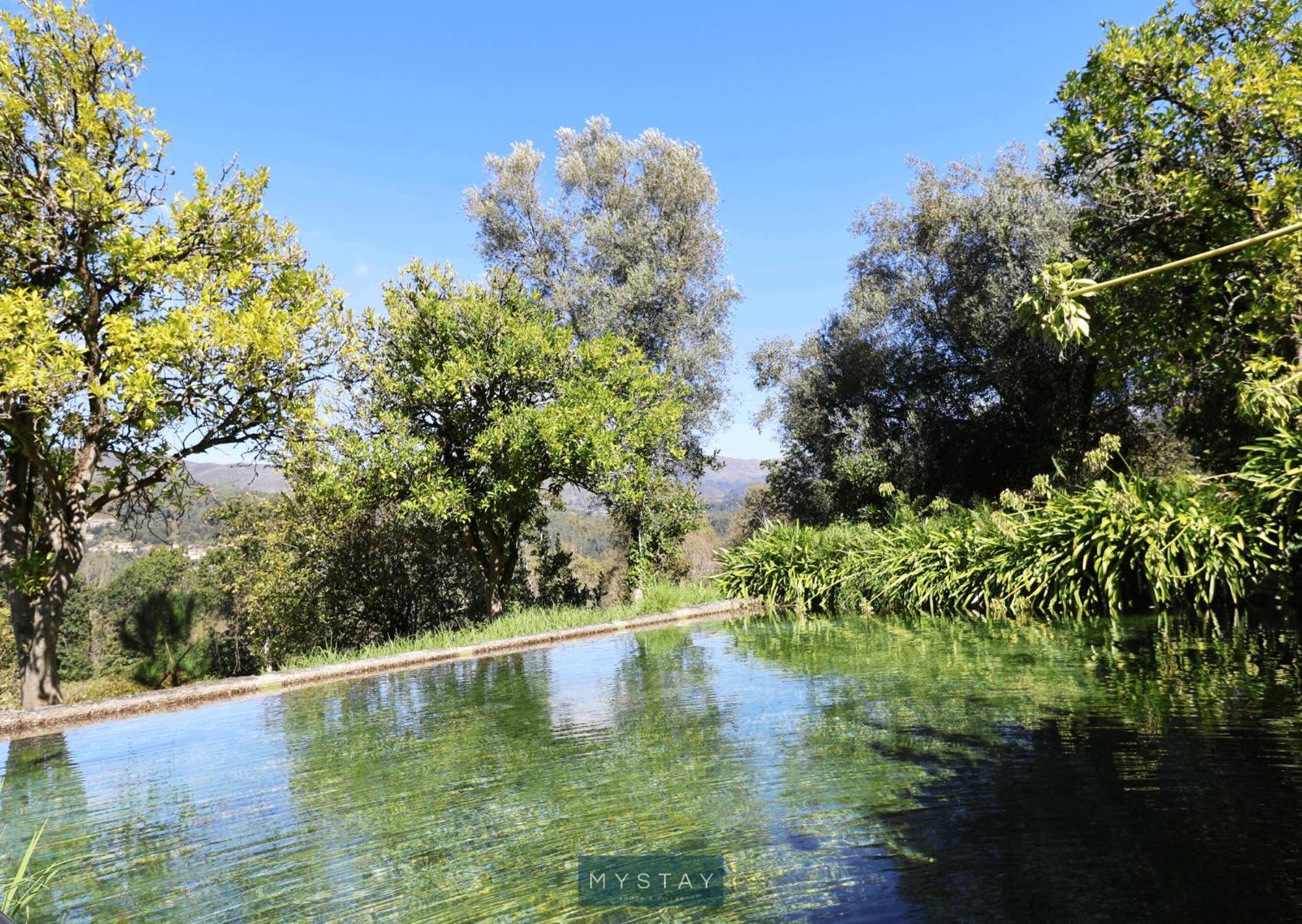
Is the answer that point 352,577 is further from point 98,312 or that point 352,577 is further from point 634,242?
point 634,242

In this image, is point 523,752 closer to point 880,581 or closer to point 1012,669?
point 1012,669

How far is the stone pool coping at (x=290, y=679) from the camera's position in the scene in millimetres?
8406

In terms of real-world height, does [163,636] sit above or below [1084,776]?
below

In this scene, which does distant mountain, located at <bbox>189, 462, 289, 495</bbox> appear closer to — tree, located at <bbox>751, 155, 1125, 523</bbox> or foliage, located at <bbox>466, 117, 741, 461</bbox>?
foliage, located at <bbox>466, 117, 741, 461</bbox>

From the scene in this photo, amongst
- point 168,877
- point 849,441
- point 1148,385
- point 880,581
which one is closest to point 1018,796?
point 168,877

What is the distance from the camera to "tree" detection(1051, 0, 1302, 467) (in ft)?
33.0

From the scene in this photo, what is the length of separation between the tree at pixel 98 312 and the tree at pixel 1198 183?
38.3 ft

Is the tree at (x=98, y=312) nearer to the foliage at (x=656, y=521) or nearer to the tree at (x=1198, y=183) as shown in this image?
the foliage at (x=656, y=521)

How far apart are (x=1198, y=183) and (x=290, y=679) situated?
13.5m

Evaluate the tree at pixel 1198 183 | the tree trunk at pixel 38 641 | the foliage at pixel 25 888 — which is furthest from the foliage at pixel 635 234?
the foliage at pixel 25 888

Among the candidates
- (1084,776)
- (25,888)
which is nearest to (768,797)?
(1084,776)

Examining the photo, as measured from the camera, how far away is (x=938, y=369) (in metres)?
18.3

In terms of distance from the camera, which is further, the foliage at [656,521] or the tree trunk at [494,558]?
the foliage at [656,521]

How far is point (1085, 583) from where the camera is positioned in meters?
Answer: 9.04
